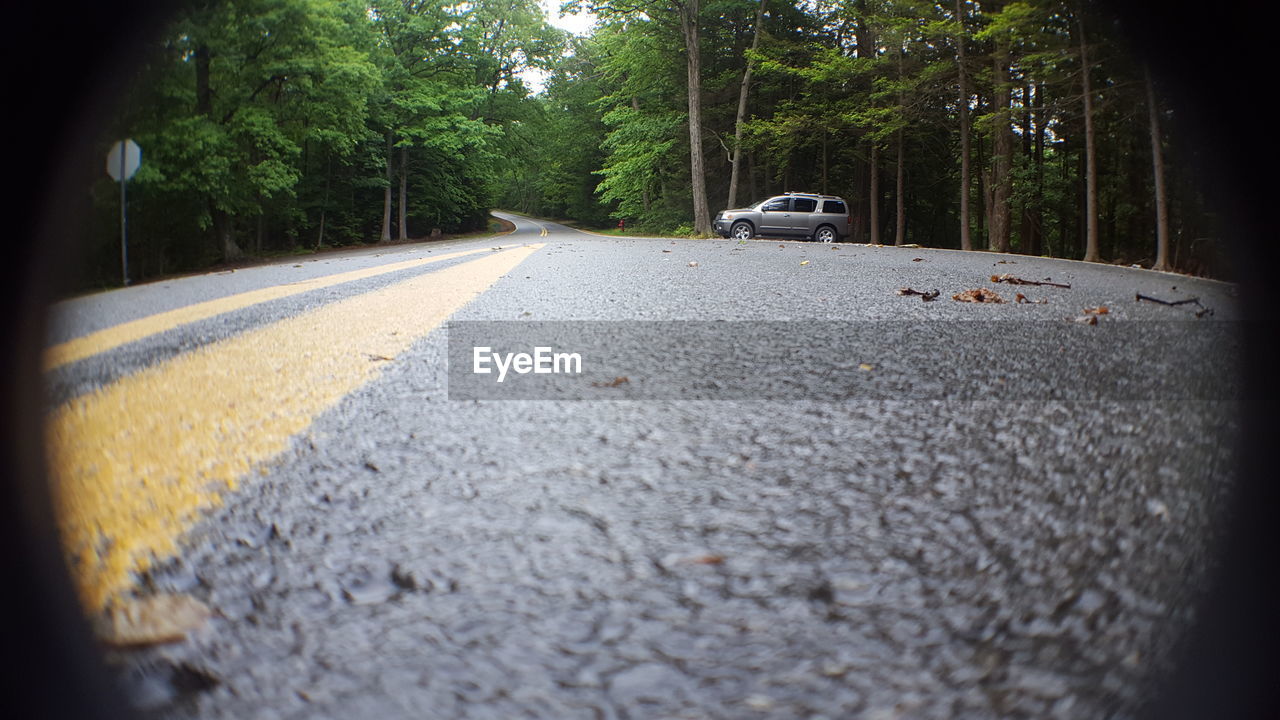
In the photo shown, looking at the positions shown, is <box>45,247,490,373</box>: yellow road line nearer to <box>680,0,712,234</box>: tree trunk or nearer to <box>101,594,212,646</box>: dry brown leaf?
<box>101,594,212,646</box>: dry brown leaf

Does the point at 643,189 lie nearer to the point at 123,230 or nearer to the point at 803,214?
the point at 803,214

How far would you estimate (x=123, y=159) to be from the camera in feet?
4.42

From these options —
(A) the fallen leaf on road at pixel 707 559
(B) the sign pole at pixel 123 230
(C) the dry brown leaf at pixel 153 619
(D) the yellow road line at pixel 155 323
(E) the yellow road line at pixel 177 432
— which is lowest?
(A) the fallen leaf on road at pixel 707 559

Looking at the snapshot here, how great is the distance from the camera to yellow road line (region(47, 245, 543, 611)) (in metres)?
0.68

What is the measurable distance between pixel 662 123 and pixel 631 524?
87.4 ft

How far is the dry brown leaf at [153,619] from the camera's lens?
54cm

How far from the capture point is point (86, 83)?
1.11 metres

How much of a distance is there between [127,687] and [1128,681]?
76 centimetres

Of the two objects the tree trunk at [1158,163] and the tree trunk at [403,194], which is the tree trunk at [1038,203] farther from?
the tree trunk at [403,194]

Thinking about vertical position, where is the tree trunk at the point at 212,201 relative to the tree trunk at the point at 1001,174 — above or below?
below

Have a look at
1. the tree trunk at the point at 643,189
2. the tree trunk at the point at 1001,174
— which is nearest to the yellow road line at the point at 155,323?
the tree trunk at the point at 1001,174

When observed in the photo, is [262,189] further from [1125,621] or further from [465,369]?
[1125,621]

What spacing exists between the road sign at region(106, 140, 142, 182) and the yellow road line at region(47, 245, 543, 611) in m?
0.39

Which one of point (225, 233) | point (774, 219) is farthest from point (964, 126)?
point (225, 233)
